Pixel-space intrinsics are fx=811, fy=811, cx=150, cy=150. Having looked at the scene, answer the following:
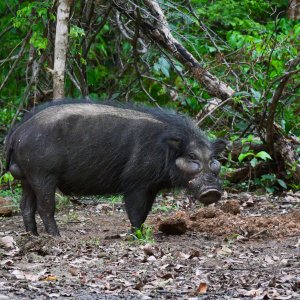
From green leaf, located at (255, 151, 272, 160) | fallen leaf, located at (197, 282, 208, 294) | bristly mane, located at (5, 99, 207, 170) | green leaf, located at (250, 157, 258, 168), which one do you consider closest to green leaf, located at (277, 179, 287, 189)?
green leaf, located at (250, 157, 258, 168)

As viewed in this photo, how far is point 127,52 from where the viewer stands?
1314 cm

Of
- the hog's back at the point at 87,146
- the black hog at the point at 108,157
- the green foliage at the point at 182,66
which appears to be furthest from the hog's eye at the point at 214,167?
the green foliage at the point at 182,66

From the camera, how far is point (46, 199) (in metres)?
7.90

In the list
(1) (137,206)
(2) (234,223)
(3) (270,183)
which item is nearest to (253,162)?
(3) (270,183)

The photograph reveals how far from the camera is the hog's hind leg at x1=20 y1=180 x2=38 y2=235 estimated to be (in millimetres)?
8086

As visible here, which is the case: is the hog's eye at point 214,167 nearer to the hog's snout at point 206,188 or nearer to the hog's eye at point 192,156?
the hog's snout at point 206,188

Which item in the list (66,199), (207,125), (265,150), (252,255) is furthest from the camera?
(207,125)

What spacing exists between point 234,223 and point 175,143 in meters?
1.02

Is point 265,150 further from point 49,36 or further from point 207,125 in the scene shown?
point 49,36

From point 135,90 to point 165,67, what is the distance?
41.6 inches

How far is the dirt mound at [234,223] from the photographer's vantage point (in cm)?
774

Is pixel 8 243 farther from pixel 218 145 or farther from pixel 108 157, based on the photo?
pixel 218 145

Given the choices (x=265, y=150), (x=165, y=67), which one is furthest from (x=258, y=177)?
(x=165, y=67)

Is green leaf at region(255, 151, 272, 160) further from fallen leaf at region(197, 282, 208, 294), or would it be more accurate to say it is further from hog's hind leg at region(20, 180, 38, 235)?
fallen leaf at region(197, 282, 208, 294)
